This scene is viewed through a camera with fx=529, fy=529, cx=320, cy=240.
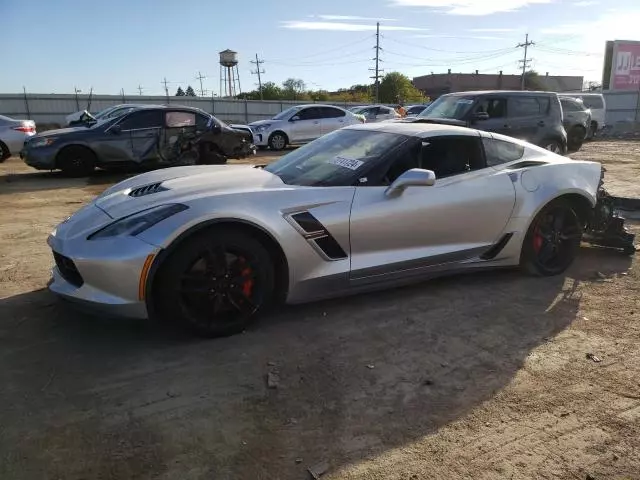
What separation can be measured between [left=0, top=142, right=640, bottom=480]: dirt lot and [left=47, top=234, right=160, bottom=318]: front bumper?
310mm

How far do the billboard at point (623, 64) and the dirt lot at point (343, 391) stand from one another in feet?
144

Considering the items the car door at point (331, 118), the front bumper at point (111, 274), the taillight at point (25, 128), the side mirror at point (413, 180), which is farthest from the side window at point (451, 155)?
the car door at point (331, 118)

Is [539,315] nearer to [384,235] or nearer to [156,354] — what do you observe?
[384,235]

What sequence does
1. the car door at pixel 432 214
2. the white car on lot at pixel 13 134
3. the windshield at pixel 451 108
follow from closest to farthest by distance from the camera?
the car door at pixel 432 214
the windshield at pixel 451 108
the white car on lot at pixel 13 134

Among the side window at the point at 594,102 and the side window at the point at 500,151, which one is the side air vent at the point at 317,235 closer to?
the side window at the point at 500,151

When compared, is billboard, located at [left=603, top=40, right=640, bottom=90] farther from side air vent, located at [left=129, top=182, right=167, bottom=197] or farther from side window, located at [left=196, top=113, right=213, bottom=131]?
side air vent, located at [left=129, top=182, right=167, bottom=197]

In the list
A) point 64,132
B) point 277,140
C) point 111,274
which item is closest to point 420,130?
point 111,274

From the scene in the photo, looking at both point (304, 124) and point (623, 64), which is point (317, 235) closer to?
point (304, 124)

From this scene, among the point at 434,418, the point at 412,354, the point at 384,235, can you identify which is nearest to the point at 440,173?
the point at 384,235

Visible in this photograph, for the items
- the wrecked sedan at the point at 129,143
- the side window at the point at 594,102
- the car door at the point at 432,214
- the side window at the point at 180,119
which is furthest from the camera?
the side window at the point at 594,102

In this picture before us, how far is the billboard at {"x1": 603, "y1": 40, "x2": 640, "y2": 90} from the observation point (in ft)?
133

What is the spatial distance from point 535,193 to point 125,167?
865cm

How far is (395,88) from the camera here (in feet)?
242

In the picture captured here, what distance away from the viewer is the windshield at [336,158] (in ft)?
12.8
